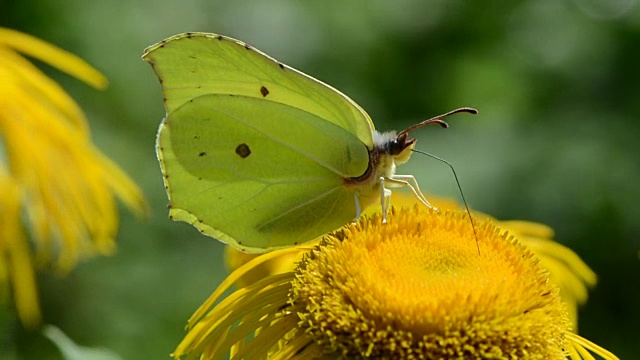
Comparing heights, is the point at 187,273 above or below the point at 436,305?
below

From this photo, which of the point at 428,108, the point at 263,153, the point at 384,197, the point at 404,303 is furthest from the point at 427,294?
the point at 428,108

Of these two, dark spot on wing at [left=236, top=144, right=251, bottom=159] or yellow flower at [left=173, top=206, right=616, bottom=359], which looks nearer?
yellow flower at [left=173, top=206, right=616, bottom=359]

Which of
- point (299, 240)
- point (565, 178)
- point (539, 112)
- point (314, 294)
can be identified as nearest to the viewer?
point (314, 294)

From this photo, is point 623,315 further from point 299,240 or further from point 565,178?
point 299,240

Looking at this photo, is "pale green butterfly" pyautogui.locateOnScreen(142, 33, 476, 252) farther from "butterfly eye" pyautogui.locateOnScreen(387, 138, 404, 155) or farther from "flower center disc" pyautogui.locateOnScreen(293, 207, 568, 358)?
"flower center disc" pyautogui.locateOnScreen(293, 207, 568, 358)

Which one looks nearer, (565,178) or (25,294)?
(25,294)

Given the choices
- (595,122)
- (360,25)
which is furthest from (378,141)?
(360,25)

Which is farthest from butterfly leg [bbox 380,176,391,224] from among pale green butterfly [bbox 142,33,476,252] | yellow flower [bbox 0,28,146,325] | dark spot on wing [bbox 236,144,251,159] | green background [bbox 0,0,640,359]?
green background [bbox 0,0,640,359]
